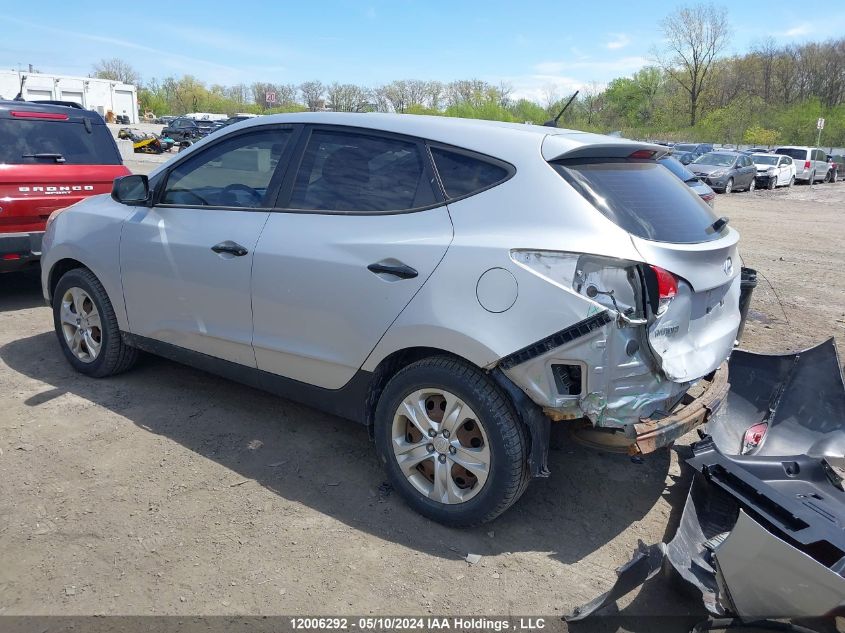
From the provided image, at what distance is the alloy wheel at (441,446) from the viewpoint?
300 centimetres

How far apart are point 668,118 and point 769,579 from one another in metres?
77.2

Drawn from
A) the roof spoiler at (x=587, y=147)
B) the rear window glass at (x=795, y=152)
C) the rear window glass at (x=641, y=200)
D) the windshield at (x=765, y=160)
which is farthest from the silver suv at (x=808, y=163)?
the roof spoiler at (x=587, y=147)

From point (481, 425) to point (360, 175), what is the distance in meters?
1.45

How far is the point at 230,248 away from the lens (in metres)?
3.68

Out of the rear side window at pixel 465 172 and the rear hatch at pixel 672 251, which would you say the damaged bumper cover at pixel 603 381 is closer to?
the rear hatch at pixel 672 251

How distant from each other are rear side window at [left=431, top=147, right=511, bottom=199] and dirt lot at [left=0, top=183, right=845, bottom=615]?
5.34 ft

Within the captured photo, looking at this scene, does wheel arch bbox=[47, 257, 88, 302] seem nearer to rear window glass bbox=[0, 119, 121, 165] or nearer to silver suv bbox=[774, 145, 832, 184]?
rear window glass bbox=[0, 119, 121, 165]

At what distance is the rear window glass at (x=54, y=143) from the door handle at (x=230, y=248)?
3.62 m

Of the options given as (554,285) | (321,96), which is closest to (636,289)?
(554,285)

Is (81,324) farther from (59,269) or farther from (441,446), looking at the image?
(441,446)

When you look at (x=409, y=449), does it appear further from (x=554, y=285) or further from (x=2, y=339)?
(x=2, y=339)

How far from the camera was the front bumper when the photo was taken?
5.89 meters

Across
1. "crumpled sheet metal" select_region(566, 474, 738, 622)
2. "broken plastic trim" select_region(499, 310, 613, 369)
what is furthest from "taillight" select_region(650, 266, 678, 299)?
"crumpled sheet metal" select_region(566, 474, 738, 622)

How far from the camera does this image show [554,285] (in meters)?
2.70
